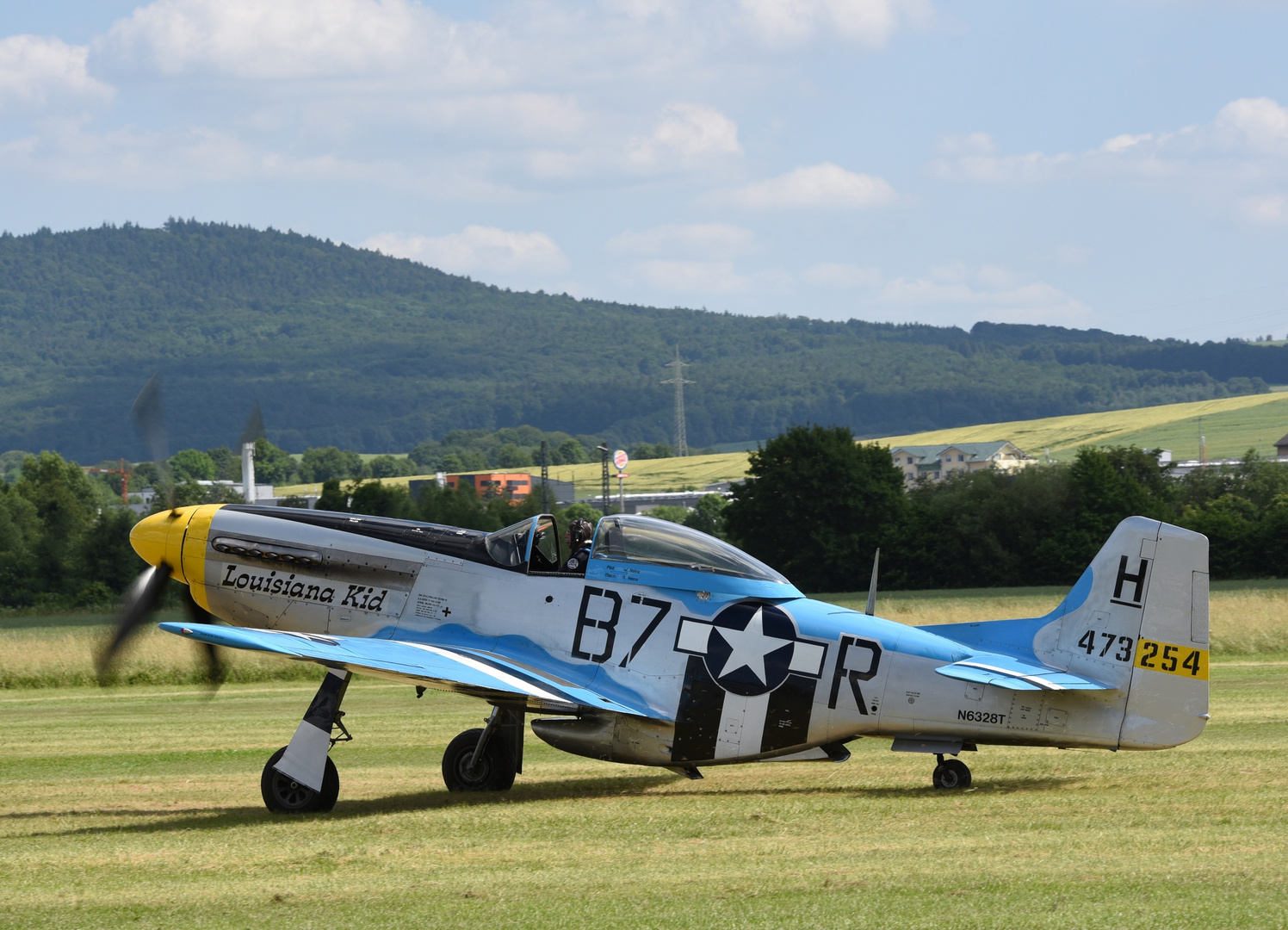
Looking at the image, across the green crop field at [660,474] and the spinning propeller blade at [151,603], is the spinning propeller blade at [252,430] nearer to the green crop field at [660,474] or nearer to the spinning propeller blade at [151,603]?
the spinning propeller blade at [151,603]

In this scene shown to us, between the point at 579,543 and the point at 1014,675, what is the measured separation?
11.1 ft

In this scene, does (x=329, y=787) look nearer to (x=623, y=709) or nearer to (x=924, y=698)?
(x=623, y=709)

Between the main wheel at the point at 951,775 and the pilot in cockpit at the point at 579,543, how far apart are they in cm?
301

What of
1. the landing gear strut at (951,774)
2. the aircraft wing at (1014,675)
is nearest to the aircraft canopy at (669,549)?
the aircraft wing at (1014,675)

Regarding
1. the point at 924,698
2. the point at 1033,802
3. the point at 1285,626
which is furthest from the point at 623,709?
the point at 1285,626

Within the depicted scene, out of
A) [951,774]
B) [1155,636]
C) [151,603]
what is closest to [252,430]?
[151,603]

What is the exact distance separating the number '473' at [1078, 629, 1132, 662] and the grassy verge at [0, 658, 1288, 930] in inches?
37.7

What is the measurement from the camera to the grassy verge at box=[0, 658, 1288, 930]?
6840mm

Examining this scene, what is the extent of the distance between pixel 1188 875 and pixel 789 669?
3.58 m

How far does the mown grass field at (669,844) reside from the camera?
6.85 metres

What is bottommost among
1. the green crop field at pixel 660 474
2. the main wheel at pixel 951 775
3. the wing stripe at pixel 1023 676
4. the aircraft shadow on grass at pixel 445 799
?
the green crop field at pixel 660 474

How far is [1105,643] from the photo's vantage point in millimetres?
9945

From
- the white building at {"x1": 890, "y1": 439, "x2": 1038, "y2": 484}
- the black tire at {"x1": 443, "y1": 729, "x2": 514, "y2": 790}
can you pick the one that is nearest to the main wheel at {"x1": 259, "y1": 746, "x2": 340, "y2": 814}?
the black tire at {"x1": 443, "y1": 729, "x2": 514, "y2": 790}

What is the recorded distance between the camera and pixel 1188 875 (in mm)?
7172
